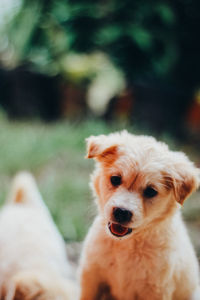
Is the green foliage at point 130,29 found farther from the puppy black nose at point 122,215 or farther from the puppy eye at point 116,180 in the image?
the puppy black nose at point 122,215

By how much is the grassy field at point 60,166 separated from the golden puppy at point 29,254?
0.53 metres

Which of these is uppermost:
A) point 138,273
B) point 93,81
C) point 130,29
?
point 130,29

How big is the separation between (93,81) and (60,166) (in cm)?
297

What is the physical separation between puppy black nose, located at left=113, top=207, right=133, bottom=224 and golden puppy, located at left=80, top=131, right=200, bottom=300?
0.03 m

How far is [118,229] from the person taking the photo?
6.11 ft

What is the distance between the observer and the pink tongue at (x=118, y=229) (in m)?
1.84

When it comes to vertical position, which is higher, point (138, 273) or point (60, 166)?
point (138, 273)

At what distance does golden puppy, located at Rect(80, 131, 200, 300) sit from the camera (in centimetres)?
191

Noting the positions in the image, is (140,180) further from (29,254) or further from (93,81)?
(93,81)

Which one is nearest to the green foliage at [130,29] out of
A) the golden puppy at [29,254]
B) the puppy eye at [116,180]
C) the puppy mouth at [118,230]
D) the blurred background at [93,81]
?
the blurred background at [93,81]

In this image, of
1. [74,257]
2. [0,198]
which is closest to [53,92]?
[0,198]

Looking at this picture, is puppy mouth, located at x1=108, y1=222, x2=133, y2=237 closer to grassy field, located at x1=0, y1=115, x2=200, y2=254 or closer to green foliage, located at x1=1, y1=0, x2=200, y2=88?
grassy field, located at x1=0, y1=115, x2=200, y2=254

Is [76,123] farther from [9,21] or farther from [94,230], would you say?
[94,230]

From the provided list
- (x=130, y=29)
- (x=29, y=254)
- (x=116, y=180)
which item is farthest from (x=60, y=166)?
(x=116, y=180)
